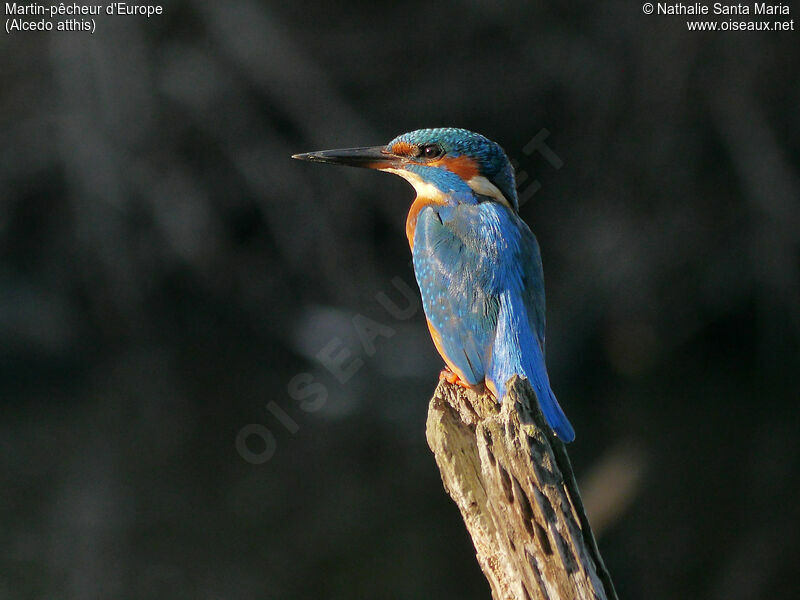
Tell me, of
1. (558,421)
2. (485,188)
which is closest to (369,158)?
(485,188)

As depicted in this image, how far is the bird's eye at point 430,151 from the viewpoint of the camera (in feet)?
10.0

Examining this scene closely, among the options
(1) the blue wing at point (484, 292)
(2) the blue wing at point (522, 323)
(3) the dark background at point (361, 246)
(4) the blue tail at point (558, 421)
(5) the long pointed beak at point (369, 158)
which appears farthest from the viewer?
(3) the dark background at point (361, 246)

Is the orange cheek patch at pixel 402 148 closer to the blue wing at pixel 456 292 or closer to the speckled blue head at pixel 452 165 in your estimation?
the speckled blue head at pixel 452 165

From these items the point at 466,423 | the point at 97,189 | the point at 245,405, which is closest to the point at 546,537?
the point at 466,423

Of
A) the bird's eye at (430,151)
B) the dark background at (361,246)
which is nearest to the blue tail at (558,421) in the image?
the bird's eye at (430,151)

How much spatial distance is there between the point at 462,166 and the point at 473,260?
414mm

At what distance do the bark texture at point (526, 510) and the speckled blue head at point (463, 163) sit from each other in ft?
3.83

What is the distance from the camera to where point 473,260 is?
8.96 feet

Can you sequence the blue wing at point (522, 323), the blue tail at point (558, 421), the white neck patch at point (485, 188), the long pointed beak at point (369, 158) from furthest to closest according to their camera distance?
the long pointed beak at point (369, 158) → the white neck patch at point (485, 188) → the blue wing at point (522, 323) → the blue tail at point (558, 421)

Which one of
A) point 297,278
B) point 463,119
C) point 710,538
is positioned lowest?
point 710,538

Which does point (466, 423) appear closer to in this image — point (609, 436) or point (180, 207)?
point (609, 436)

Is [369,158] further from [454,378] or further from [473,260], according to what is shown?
[454,378]

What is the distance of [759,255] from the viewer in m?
6.11

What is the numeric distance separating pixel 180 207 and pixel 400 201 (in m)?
1.40
